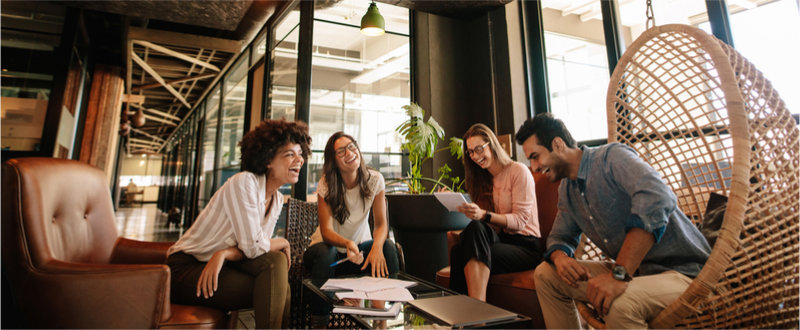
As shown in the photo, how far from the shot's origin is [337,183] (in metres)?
2.25

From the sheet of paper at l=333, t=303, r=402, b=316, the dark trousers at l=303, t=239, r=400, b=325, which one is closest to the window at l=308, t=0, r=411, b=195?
the dark trousers at l=303, t=239, r=400, b=325

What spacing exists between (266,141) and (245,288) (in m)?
0.69

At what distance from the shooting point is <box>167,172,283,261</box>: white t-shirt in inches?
60.0

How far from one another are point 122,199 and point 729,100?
26.4 meters

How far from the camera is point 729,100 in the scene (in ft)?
3.62

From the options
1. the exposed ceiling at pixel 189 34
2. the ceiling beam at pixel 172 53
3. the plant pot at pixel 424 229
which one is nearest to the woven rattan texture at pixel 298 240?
the plant pot at pixel 424 229

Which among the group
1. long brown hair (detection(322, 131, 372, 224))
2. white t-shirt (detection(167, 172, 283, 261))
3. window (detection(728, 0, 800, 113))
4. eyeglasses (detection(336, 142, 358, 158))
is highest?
window (detection(728, 0, 800, 113))

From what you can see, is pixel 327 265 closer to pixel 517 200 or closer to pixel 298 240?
pixel 298 240

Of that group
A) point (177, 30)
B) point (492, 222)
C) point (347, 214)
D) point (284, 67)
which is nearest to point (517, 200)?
point (492, 222)

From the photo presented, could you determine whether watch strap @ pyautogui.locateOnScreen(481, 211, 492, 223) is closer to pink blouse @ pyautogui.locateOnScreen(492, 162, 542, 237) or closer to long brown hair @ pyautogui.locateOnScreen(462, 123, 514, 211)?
pink blouse @ pyautogui.locateOnScreen(492, 162, 542, 237)

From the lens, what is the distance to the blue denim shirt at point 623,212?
46.3 inches

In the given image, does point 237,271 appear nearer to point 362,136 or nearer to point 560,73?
point 362,136

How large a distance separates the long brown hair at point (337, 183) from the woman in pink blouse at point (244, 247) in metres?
0.41

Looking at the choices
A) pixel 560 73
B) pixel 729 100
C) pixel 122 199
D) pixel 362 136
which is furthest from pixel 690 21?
pixel 122 199
